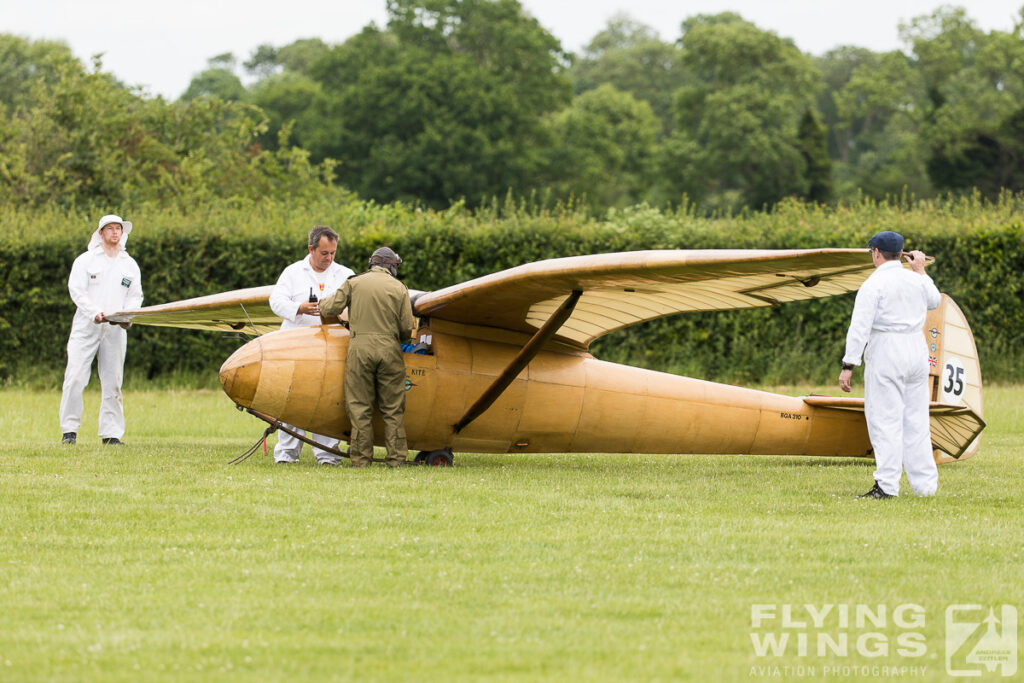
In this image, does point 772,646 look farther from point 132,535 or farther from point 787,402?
point 787,402

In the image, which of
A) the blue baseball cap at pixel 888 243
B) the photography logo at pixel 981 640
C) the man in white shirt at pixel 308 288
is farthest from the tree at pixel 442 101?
the photography logo at pixel 981 640

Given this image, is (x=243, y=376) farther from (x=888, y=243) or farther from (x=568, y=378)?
(x=888, y=243)

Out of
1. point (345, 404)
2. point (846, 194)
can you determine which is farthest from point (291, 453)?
point (846, 194)

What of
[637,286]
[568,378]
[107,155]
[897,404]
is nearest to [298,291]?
[568,378]

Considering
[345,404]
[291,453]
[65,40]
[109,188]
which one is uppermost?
[65,40]

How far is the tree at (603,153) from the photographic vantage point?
231 feet

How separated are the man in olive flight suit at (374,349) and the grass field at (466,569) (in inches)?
22.4

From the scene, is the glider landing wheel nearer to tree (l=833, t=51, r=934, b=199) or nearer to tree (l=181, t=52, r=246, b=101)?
tree (l=833, t=51, r=934, b=199)

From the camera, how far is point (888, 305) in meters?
9.91

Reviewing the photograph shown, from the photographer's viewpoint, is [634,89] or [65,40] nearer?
[65,40]

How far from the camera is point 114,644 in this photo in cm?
539

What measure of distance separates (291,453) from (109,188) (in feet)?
70.3

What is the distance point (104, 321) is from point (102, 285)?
0.54m

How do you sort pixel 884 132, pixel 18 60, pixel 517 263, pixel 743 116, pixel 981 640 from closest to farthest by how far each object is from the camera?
pixel 981 640
pixel 517 263
pixel 743 116
pixel 18 60
pixel 884 132
